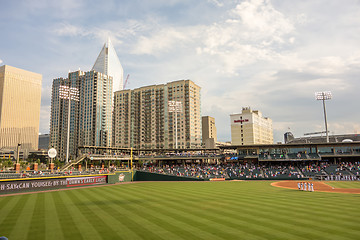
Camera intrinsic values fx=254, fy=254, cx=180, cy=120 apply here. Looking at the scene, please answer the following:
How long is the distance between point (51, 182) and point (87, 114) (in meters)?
137

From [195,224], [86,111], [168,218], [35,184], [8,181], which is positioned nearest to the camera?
[195,224]

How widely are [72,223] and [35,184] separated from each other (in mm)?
25977

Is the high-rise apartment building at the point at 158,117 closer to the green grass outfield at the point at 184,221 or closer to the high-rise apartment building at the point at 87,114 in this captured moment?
the high-rise apartment building at the point at 87,114

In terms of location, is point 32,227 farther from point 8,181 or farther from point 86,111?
point 86,111

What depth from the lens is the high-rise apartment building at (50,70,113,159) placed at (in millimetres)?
170000

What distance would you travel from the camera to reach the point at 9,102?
194000 mm

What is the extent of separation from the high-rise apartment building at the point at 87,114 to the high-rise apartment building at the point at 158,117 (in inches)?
352

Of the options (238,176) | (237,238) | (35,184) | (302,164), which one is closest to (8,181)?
(35,184)

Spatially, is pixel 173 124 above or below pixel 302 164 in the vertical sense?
above

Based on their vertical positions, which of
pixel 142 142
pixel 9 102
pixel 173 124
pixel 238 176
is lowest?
pixel 238 176

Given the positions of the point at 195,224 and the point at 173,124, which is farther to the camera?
the point at 173,124

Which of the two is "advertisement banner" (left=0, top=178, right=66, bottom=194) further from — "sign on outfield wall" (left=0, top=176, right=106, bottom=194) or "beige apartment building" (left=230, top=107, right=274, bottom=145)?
"beige apartment building" (left=230, top=107, right=274, bottom=145)

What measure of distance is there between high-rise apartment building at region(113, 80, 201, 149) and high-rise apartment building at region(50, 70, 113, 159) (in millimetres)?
8937

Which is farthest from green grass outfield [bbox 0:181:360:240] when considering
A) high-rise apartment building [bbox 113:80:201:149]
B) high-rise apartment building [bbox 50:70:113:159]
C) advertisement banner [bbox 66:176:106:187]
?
high-rise apartment building [bbox 50:70:113:159]
